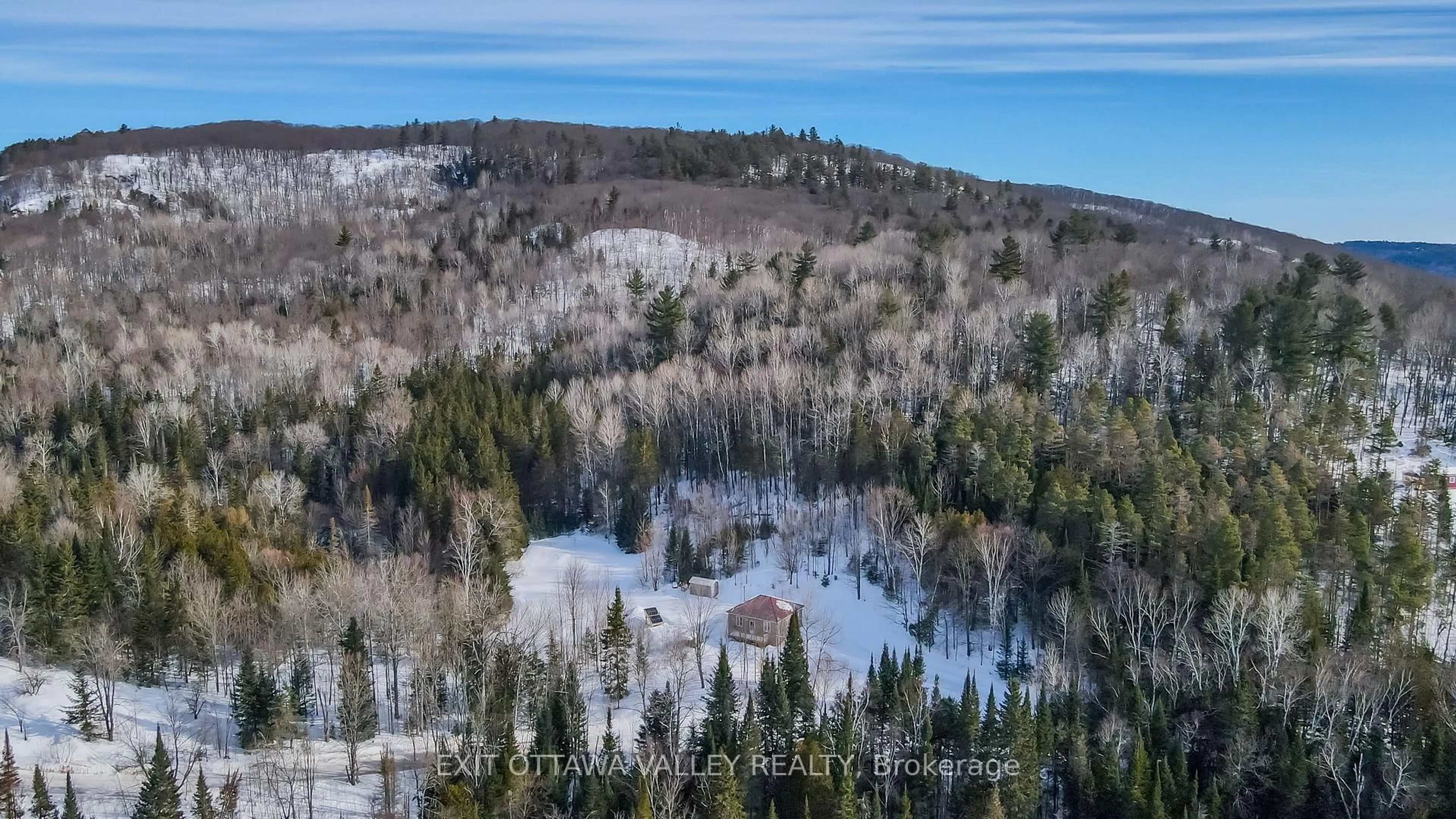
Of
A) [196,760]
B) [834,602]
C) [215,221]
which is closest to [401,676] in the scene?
[196,760]

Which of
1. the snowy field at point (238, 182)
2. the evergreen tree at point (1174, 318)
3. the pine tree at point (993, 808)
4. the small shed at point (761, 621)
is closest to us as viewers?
the pine tree at point (993, 808)

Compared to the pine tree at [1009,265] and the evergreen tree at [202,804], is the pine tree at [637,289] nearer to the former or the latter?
the pine tree at [1009,265]

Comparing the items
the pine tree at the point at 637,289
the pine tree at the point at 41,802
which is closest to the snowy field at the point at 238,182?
the pine tree at the point at 637,289

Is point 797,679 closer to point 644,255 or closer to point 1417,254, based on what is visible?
point 644,255

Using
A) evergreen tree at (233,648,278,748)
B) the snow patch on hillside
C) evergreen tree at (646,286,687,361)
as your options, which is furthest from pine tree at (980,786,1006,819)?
the snow patch on hillside

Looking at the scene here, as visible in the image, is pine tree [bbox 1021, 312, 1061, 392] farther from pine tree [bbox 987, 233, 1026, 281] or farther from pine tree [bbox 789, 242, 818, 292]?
pine tree [bbox 789, 242, 818, 292]
